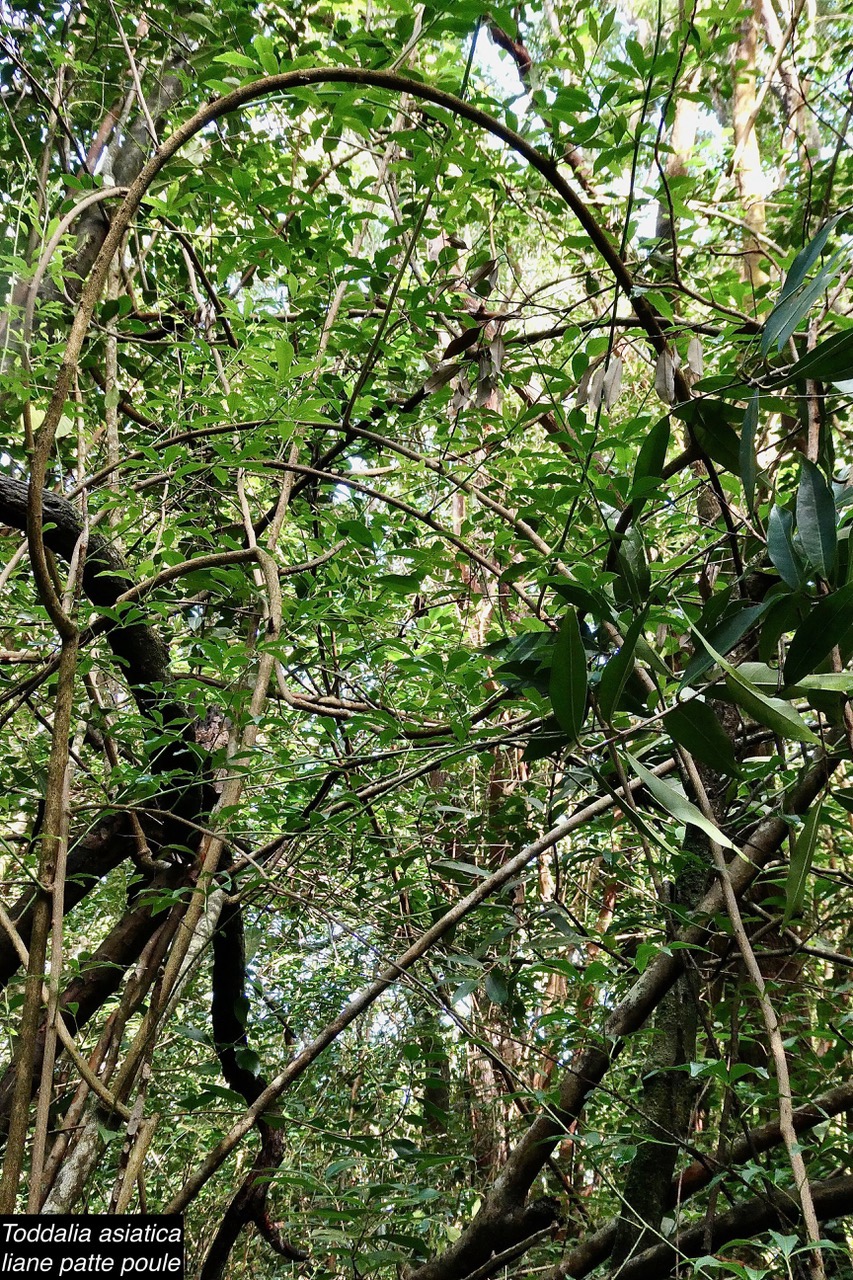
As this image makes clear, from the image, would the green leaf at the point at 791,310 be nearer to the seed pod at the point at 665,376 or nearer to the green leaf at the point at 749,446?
the green leaf at the point at 749,446

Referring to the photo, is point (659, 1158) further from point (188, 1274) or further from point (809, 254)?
point (188, 1274)

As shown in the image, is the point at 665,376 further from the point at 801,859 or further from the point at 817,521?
the point at 801,859

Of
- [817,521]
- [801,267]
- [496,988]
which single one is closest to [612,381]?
[801,267]

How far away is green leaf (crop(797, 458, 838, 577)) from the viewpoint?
688 millimetres

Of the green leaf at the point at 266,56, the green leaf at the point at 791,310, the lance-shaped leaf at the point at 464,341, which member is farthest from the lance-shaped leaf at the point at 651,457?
the green leaf at the point at 266,56

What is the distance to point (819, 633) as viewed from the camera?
0.62m

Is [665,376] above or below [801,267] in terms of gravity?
above

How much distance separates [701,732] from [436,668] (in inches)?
25.4

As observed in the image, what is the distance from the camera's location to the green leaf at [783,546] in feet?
2.33

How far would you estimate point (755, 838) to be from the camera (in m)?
1.25

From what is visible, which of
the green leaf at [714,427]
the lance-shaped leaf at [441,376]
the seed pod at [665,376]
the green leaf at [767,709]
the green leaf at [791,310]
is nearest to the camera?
the green leaf at [767,709]

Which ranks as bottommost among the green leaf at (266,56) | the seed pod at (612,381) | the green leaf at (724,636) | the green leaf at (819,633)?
the green leaf at (819,633)

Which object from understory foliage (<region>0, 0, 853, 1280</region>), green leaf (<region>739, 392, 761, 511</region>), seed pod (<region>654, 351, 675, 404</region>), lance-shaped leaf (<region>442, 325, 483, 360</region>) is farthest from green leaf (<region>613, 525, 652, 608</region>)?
lance-shaped leaf (<region>442, 325, 483, 360</region>)

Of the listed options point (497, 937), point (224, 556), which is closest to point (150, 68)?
point (224, 556)
